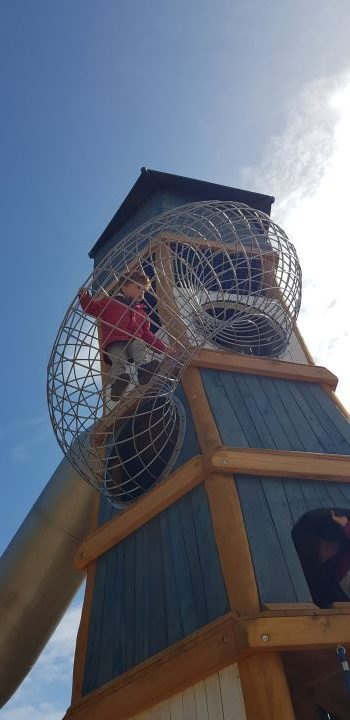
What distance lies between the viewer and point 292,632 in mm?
2578

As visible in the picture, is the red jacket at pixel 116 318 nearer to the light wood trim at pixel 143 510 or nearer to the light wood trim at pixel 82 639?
the light wood trim at pixel 143 510

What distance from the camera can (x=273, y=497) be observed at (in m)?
3.50

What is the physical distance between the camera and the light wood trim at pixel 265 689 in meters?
2.38

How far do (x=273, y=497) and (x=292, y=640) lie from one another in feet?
3.41

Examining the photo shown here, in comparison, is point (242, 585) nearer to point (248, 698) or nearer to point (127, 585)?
point (248, 698)

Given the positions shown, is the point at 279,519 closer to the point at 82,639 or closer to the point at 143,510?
the point at 143,510

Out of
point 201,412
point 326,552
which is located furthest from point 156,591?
point 201,412

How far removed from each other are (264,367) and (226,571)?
87.7 inches

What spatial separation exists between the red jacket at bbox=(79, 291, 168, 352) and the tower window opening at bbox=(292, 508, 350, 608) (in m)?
1.56

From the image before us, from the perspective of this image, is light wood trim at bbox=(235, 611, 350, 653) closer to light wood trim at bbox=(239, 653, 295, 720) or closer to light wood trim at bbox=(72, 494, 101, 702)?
light wood trim at bbox=(239, 653, 295, 720)

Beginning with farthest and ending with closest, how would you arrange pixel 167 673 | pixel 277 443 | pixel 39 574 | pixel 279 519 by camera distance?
pixel 39 574 < pixel 277 443 < pixel 279 519 < pixel 167 673

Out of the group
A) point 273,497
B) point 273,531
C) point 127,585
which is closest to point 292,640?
point 273,531

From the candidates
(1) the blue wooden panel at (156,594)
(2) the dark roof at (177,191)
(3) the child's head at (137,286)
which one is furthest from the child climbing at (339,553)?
(2) the dark roof at (177,191)

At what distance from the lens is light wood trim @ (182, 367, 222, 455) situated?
3797 millimetres
